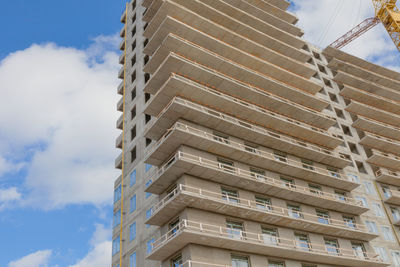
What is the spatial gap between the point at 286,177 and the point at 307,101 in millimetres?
13186

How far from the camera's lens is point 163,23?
135ft

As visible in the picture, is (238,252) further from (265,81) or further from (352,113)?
(352,113)

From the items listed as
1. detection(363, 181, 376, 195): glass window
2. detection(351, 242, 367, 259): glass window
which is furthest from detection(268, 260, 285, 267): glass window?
detection(363, 181, 376, 195): glass window

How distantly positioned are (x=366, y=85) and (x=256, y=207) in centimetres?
3971

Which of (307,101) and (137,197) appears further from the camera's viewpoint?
(307,101)

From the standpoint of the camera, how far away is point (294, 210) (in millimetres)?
38969

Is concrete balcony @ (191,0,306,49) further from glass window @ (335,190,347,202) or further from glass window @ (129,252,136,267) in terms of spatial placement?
glass window @ (129,252,136,267)

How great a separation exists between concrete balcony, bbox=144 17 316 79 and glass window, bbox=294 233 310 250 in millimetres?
21946

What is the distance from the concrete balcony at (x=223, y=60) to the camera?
40.2 m

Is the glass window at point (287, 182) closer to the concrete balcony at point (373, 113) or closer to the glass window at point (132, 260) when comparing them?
the glass window at point (132, 260)

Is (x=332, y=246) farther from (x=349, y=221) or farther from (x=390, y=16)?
(x=390, y=16)

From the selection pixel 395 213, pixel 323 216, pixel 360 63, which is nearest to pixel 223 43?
pixel 323 216

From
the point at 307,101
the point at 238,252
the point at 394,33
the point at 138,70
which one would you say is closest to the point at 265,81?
the point at 307,101

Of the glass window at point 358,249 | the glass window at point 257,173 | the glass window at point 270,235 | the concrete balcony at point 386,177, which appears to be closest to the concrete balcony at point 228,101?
the glass window at point 257,173
